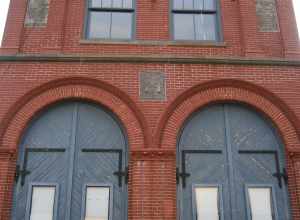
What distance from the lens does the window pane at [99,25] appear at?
35.1ft

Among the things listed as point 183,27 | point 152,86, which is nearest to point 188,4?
point 183,27

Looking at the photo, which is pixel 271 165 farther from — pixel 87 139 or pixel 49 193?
pixel 49 193

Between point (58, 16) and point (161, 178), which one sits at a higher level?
point (58, 16)

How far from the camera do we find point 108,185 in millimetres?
9016

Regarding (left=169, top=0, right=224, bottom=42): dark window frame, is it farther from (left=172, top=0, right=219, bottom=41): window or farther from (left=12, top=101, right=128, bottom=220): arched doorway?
(left=12, top=101, right=128, bottom=220): arched doorway

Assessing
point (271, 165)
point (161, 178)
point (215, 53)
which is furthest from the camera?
point (215, 53)

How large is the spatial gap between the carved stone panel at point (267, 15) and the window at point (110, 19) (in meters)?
3.28

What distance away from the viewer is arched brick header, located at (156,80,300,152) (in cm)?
930

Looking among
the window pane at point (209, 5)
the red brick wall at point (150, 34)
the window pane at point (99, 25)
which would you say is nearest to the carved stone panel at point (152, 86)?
the red brick wall at point (150, 34)

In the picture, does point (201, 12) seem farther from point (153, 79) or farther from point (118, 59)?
point (118, 59)

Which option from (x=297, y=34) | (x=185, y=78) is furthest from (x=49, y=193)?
(x=297, y=34)

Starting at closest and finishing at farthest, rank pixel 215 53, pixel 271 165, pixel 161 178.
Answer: pixel 161 178 → pixel 271 165 → pixel 215 53

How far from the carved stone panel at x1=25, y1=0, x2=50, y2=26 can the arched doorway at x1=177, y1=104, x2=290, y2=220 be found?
14.8ft

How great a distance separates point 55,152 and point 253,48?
5.32 m
